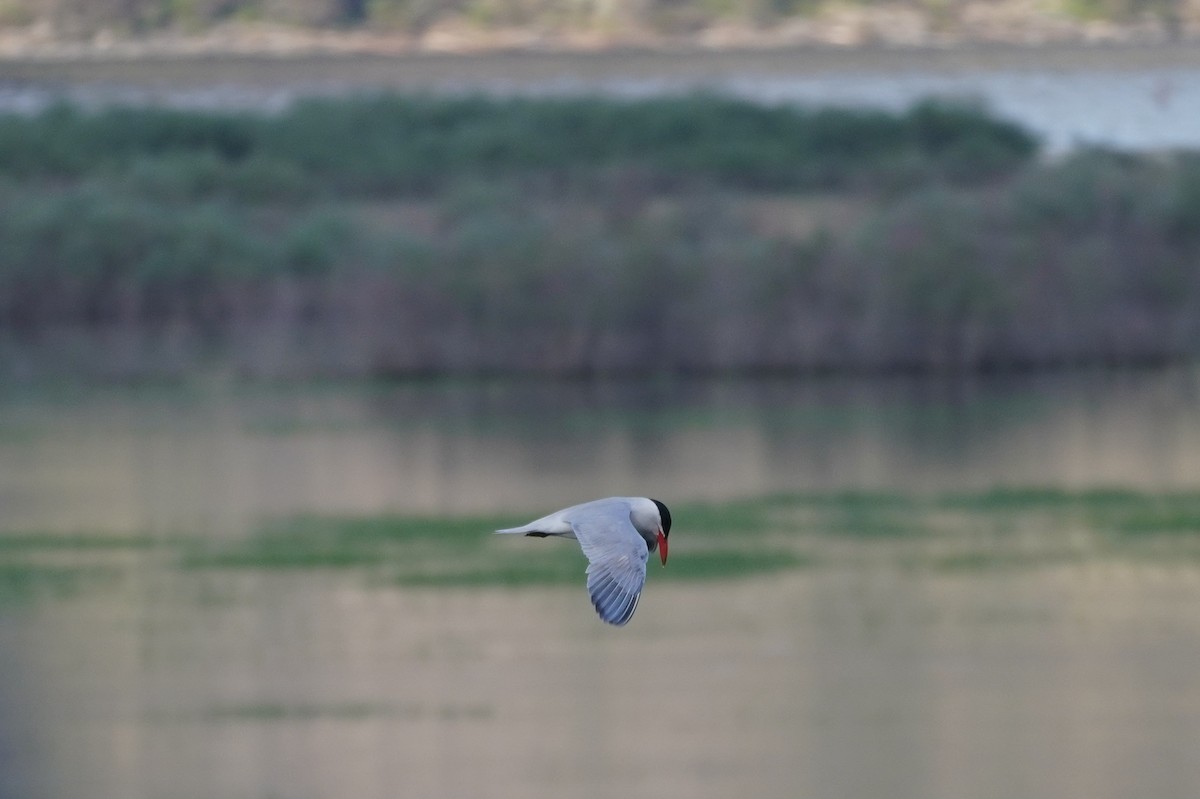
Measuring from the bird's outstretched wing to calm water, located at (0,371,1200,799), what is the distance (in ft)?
13.3

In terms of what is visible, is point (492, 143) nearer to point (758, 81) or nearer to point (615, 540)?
point (758, 81)

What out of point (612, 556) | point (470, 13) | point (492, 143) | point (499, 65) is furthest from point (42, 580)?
point (470, 13)

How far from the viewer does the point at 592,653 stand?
12.3m

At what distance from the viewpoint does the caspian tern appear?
5402mm

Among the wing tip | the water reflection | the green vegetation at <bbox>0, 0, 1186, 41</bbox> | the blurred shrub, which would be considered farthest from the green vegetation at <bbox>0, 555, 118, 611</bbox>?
the green vegetation at <bbox>0, 0, 1186, 41</bbox>

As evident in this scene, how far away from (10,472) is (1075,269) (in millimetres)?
11144

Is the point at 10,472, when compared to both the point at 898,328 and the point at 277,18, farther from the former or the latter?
the point at 277,18

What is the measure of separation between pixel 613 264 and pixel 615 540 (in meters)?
17.9

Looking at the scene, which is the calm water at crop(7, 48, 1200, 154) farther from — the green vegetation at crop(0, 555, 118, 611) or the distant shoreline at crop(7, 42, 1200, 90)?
the green vegetation at crop(0, 555, 118, 611)

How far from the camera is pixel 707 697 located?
11344 mm

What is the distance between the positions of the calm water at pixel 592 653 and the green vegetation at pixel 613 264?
3871 millimetres

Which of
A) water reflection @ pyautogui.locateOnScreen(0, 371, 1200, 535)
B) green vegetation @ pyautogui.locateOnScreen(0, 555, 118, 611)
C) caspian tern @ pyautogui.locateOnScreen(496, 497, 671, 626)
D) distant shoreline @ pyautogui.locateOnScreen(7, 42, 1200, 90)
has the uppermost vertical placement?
caspian tern @ pyautogui.locateOnScreen(496, 497, 671, 626)

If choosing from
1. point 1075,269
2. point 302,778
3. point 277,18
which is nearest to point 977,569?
point 302,778

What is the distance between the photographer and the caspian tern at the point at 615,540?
540 centimetres
